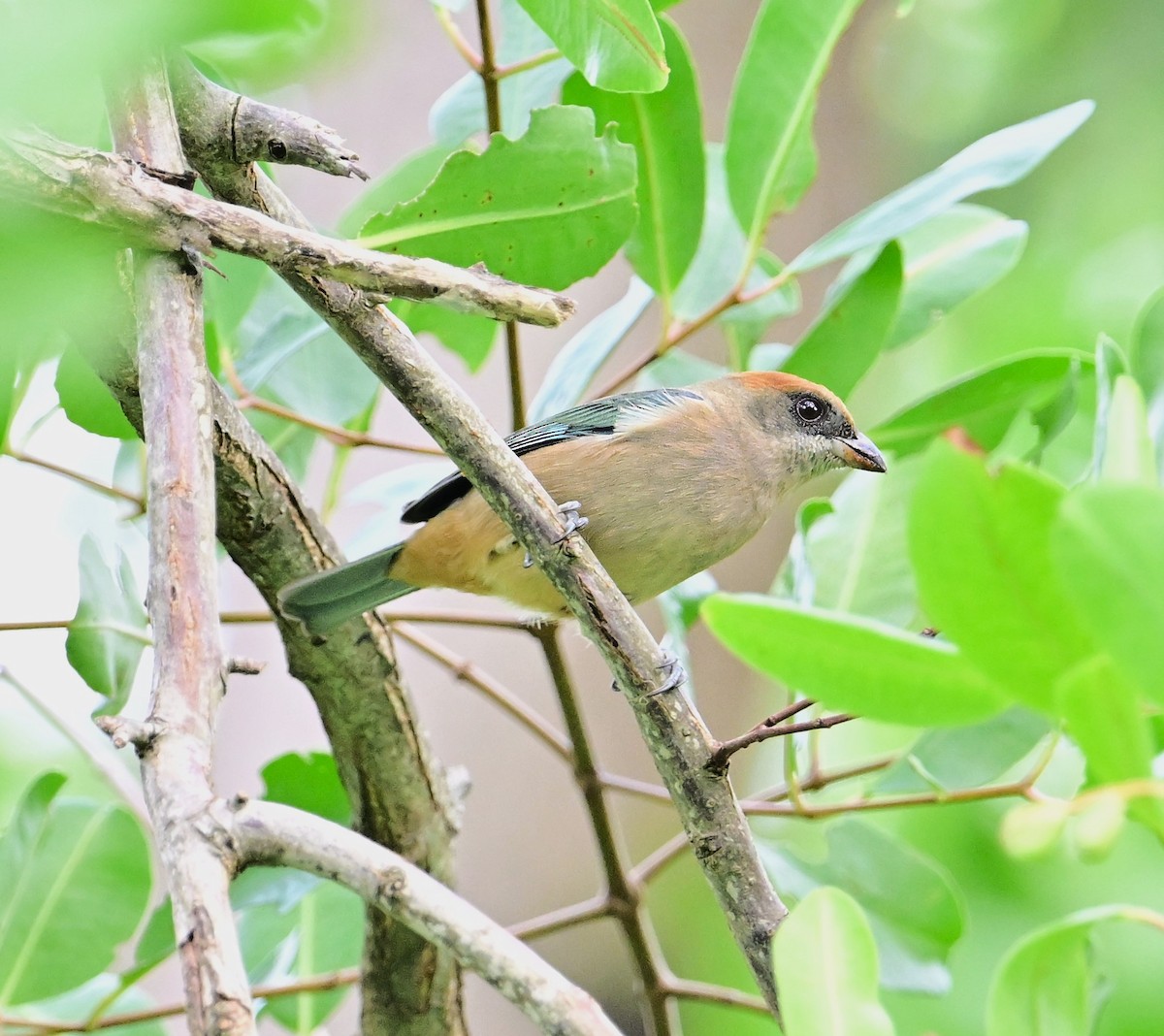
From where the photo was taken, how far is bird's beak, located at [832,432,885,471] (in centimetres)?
359

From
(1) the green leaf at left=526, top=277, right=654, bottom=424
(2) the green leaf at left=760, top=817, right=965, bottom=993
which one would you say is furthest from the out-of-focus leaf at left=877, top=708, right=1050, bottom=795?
(1) the green leaf at left=526, top=277, right=654, bottom=424

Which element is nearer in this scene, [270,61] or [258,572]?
[270,61]

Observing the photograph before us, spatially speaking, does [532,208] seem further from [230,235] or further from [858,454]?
[858,454]

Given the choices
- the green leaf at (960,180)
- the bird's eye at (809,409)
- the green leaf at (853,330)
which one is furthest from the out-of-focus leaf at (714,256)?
the bird's eye at (809,409)

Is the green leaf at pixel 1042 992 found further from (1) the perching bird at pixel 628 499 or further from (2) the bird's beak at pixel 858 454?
(2) the bird's beak at pixel 858 454

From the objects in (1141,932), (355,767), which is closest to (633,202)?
(355,767)

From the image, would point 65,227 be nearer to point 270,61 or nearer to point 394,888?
point 270,61

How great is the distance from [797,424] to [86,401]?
2104 millimetres

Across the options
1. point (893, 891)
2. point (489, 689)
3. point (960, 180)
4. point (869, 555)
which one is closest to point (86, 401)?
point (489, 689)

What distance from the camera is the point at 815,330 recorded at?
2967 mm

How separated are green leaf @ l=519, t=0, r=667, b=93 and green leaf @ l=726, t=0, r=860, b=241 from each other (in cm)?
109

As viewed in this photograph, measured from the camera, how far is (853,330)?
290cm

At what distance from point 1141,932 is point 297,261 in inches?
165

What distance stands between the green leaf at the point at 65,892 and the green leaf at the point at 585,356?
56.0 inches
